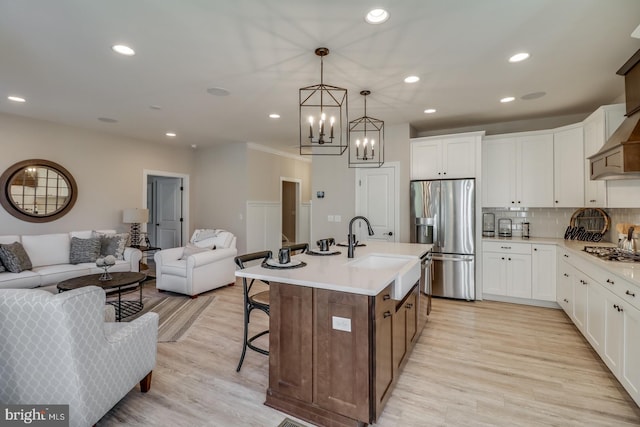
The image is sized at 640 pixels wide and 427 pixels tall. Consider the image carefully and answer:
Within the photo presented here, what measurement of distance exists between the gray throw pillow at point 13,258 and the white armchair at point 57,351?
289 cm

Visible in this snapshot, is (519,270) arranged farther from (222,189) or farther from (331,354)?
(222,189)

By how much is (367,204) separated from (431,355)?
275cm

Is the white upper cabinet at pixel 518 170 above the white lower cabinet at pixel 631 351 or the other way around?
above

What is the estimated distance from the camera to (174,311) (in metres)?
4.00

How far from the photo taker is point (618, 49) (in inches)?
100

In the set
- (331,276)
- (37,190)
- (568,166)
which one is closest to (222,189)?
(37,190)

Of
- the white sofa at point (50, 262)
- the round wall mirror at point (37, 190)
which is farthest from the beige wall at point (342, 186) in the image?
the round wall mirror at point (37, 190)

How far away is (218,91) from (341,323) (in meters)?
2.92

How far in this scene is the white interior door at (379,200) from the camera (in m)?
4.96

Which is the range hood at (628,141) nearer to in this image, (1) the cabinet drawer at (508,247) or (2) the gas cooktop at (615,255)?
(2) the gas cooktop at (615,255)

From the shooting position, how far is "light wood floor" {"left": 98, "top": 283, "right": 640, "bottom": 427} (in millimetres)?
1990

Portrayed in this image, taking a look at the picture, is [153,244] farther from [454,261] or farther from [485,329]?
[485,329]

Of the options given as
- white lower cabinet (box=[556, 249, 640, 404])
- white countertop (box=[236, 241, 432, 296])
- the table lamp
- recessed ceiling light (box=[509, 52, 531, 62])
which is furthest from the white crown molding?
white lower cabinet (box=[556, 249, 640, 404])

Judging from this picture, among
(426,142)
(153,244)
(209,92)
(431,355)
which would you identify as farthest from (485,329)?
(153,244)
